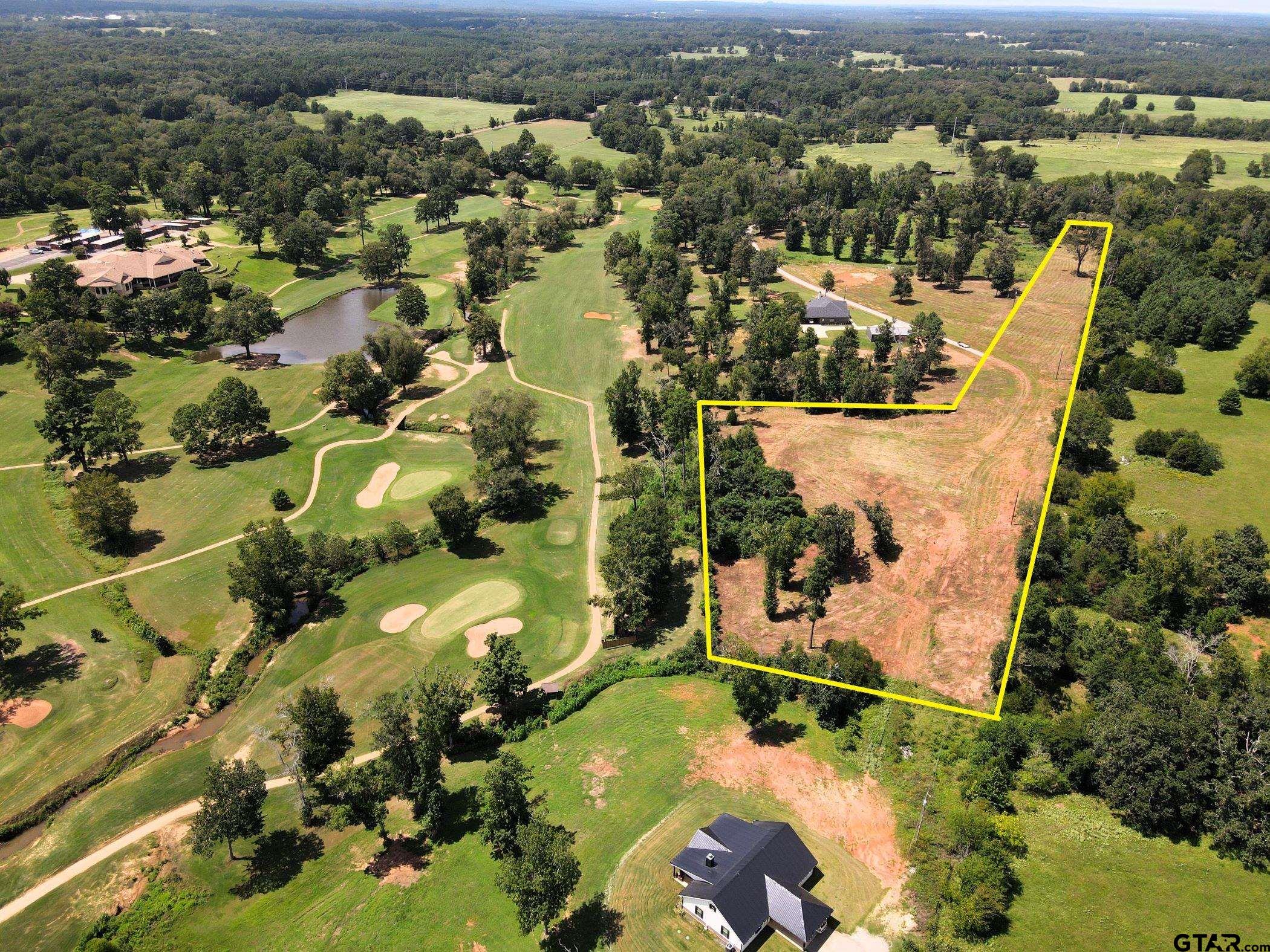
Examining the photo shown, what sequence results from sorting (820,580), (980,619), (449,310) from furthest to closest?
(449,310) → (820,580) → (980,619)

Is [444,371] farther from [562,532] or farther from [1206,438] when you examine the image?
[1206,438]

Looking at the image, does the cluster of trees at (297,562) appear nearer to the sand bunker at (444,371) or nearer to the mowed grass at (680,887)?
the sand bunker at (444,371)

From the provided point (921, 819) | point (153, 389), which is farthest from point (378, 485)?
point (921, 819)

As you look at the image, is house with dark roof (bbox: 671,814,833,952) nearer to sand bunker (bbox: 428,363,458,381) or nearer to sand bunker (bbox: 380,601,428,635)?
sand bunker (bbox: 380,601,428,635)

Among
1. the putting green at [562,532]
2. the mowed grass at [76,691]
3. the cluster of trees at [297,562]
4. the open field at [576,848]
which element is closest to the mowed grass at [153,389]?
the cluster of trees at [297,562]

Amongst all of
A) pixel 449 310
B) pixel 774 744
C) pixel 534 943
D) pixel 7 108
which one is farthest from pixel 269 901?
pixel 7 108

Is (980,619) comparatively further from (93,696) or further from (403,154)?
(403,154)
